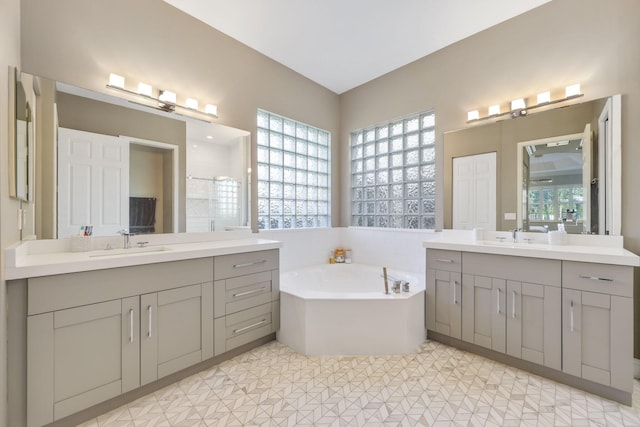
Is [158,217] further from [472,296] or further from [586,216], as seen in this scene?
[586,216]

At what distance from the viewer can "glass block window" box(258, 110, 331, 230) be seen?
303 cm

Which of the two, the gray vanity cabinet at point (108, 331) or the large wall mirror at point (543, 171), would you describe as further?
the large wall mirror at point (543, 171)

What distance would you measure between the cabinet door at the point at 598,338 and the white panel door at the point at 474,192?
35.6 inches

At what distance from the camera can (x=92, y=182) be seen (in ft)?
6.11

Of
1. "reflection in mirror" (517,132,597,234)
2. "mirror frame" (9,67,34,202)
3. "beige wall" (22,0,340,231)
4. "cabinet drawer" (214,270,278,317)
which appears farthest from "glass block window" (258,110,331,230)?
"reflection in mirror" (517,132,597,234)

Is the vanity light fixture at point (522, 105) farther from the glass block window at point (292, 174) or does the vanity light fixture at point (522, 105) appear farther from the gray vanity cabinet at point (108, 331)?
the gray vanity cabinet at point (108, 331)

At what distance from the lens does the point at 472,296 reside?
2.13m

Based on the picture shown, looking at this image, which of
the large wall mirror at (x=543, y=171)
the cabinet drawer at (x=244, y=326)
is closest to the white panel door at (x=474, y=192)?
the large wall mirror at (x=543, y=171)

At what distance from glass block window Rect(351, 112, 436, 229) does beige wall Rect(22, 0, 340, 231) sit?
95 centimetres

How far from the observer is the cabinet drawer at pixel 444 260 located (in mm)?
2217

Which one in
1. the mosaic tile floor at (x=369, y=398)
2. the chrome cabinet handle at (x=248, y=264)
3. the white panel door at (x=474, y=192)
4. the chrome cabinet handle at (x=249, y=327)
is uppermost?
the white panel door at (x=474, y=192)

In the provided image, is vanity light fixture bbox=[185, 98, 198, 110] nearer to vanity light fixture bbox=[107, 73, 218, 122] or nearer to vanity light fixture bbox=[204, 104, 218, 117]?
vanity light fixture bbox=[107, 73, 218, 122]

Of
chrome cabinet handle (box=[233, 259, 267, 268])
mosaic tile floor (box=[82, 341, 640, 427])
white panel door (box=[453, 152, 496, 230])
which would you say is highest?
white panel door (box=[453, 152, 496, 230])

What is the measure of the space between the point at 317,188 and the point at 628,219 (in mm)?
2756
